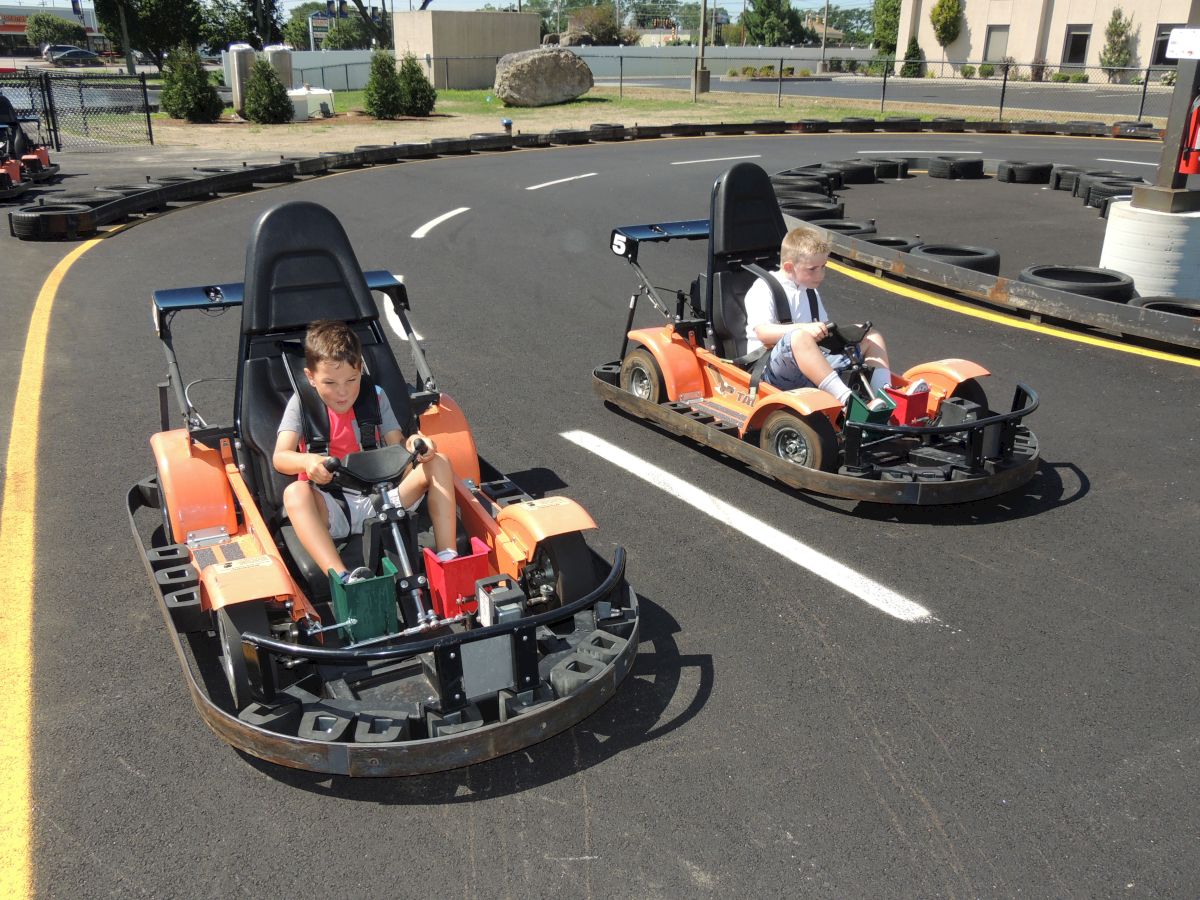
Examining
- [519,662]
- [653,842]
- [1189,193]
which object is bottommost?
[653,842]

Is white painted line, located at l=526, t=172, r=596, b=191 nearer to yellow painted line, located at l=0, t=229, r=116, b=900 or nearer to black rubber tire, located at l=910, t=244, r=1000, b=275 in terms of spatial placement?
black rubber tire, located at l=910, t=244, r=1000, b=275

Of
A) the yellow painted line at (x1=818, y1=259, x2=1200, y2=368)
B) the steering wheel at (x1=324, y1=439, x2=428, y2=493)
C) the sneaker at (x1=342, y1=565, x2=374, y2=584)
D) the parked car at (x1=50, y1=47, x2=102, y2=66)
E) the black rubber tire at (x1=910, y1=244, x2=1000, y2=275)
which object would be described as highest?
the parked car at (x1=50, y1=47, x2=102, y2=66)

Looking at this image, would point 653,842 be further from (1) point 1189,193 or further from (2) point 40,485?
(1) point 1189,193

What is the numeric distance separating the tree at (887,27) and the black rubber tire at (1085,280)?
6473 cm

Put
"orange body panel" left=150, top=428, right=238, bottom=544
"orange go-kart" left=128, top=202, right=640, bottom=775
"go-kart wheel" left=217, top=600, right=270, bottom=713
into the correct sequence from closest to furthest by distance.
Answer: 1. "orange go-kart" left=128, top=202, right=640, bottom=775
2. "go-kart wheel" left=217, top=600, right=270, bottom=713
3. "orange body panel" left=150, top=428, right=238, bottom=544

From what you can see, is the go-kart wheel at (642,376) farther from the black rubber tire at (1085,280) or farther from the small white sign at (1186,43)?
the small white sign at (1186,43)

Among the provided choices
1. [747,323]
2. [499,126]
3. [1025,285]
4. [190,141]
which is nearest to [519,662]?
[747,323]

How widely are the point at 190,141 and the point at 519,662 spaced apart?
25361 millimetres

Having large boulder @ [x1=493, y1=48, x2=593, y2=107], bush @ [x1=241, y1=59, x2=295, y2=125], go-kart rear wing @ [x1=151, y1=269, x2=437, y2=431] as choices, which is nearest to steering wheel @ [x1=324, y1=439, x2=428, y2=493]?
go-kart rear wing @ [x1=151, y1=269, x2=437, y2=431]

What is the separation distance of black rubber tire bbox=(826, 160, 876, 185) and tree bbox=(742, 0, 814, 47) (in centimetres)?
7665

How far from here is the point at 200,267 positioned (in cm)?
1138

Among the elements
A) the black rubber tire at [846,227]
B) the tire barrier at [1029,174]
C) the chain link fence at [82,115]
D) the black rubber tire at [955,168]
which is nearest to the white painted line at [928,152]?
the black rubber tire at [955,168]

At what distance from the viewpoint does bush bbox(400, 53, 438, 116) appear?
31047 mm

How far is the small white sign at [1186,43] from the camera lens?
29.8 ft
